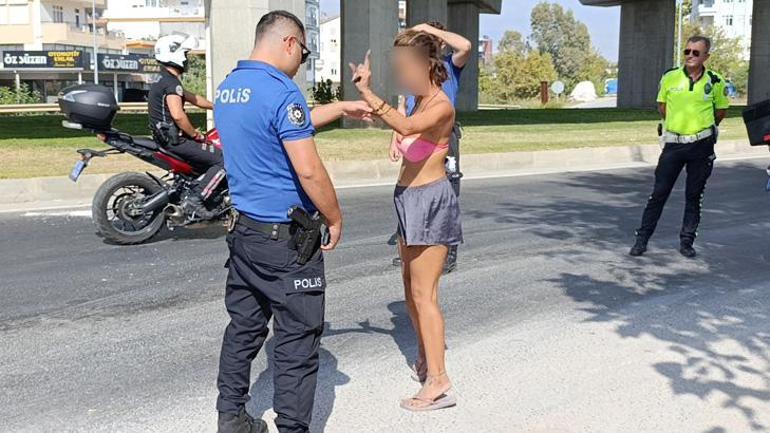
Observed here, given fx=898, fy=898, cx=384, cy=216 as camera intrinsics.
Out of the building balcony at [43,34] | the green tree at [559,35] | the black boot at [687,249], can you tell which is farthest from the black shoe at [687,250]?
the green tree at [559,35]

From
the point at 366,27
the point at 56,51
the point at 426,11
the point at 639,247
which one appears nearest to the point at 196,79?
the point at 56,51

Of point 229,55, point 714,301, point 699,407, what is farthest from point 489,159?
point 699,407

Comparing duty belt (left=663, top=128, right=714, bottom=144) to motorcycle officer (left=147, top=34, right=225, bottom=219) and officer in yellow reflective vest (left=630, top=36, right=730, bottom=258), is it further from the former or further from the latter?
motorcycle officer (left=147, top=34, right=225, bottom=219)

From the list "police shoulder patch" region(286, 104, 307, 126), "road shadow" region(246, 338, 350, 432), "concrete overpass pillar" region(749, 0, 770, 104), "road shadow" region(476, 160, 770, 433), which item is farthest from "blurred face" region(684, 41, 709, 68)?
"concrete overpass pillar" region(749, 0, 770, 104)

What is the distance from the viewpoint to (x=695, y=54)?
761 cm

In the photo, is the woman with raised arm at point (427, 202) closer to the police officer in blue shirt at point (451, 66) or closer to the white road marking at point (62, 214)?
the police officer in blue shirt at point (451, 66)

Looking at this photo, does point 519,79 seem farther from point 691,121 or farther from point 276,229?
point 276,229

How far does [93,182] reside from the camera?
1206 centimetres

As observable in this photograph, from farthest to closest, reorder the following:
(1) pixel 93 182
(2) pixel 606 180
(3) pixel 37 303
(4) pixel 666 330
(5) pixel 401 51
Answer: (2) pixel 606 180 < (1) pixel 93 182 < (3) pixel 37 303 < (4) pixel 666 330 < (5) pixel 401 51

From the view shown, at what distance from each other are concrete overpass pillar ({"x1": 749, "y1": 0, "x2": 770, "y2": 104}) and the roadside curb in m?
21.3

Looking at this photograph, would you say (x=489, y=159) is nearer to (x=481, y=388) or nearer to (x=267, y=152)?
(x=481, y=388)

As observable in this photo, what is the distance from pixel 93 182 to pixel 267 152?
9.12m

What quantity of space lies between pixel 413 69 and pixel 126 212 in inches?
196

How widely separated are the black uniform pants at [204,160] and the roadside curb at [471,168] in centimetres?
340
